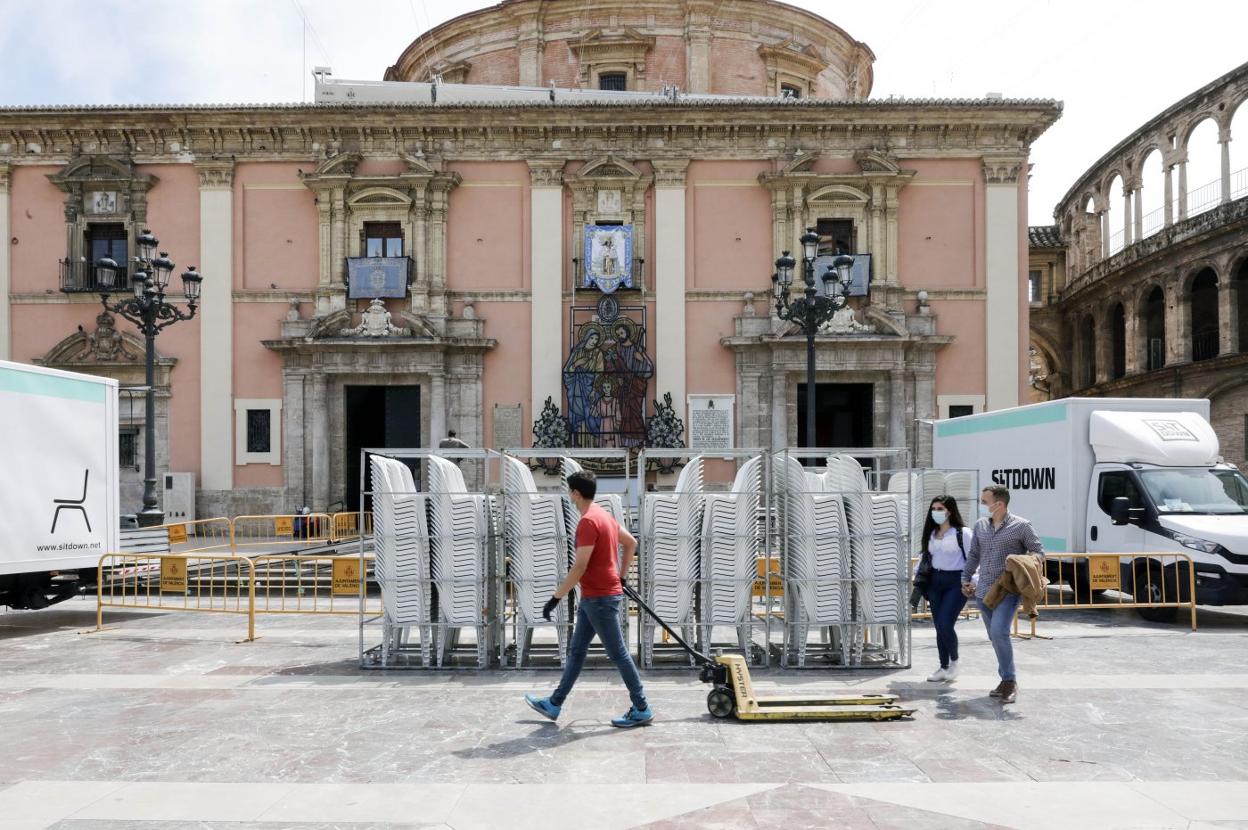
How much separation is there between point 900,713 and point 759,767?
5.66 ft

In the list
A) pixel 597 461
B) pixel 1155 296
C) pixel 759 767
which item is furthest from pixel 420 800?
pixel 1155 296

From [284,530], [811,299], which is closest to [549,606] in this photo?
[811,299]

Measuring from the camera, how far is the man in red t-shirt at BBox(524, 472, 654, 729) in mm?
7242

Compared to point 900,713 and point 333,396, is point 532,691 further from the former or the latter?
point 333,396

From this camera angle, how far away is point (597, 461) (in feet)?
80.4

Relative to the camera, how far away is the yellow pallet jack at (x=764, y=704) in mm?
7516

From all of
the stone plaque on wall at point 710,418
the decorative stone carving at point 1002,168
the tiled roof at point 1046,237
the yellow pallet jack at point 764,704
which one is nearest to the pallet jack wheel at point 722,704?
the yellow pallet jack at point 764,704

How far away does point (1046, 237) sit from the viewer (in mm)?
48562

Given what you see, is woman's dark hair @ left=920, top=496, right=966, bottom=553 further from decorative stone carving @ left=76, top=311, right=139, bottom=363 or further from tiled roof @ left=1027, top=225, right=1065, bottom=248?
tiled roof @ left=1027, top=225, right=1065, bottom=248

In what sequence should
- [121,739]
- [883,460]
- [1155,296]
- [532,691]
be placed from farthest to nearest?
[1155,296] < [883,460] < [532,691] < [121,739]

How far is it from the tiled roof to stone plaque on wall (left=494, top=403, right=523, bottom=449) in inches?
1272

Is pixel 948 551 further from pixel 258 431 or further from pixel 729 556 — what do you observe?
pixel 258 431

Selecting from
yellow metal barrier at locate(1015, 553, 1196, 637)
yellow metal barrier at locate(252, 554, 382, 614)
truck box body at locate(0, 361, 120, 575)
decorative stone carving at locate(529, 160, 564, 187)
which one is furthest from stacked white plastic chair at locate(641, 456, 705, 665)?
decorative stone carving at locate(529, 160, 564, 187)

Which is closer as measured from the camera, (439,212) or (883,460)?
(439,212)
